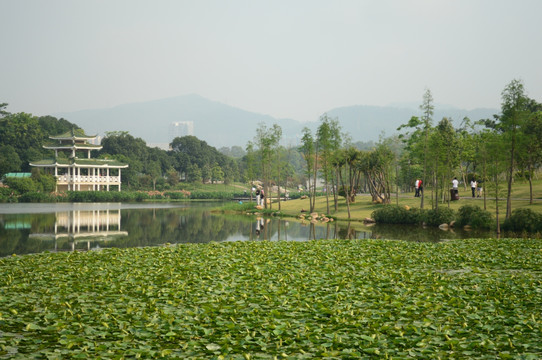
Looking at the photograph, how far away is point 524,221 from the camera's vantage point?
2005cm

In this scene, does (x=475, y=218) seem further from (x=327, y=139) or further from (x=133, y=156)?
(x=133, y=156)

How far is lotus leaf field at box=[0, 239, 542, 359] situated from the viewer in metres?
5.60

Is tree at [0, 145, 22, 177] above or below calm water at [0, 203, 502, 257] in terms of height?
above

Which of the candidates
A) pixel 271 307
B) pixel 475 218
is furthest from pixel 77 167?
pixel 271 307

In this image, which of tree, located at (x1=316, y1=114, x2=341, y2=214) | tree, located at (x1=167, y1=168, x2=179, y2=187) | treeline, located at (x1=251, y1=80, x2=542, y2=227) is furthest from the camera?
tree, located at (x1=167, y1=168, x2=179, y2=187)

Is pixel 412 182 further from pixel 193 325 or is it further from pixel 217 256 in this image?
pixel 193 325

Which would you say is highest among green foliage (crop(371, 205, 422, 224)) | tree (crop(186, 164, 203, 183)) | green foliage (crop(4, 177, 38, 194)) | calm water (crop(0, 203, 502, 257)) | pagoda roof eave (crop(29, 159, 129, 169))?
pagoda roof eave (crop(29, 159, 129, 169))

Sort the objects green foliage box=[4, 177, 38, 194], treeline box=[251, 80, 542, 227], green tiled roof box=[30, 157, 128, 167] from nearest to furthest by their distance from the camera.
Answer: treeline box=[251, 80, 542, 227] < green foliage box=[4, 177, 38, 194] < green tiled roof box=[30, 157, 128, 167]

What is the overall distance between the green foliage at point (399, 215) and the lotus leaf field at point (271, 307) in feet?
45.2

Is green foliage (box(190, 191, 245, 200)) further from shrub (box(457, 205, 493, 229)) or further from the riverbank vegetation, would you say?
shrub (box(457, 205, 493, 229))

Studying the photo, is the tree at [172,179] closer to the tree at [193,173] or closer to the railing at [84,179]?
the tree at [193,173]

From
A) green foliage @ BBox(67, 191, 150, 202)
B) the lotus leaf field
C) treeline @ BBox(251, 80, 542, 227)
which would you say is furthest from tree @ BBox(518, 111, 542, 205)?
green foliage @ BBox(67, 191, 150, 202)

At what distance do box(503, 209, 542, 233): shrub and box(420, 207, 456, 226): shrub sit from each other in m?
3.25

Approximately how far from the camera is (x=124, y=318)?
21.9ft
